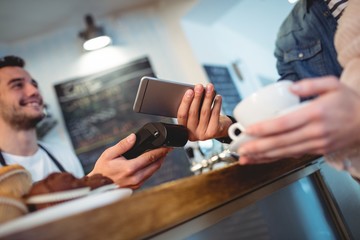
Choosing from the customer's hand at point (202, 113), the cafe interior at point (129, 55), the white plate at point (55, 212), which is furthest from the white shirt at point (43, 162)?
the white plate at point (55, 212)

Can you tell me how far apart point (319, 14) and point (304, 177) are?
0.74 meters

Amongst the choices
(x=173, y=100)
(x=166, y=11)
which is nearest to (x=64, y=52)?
(x=166, y=11)

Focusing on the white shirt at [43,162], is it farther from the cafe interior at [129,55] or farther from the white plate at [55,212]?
the white plate at [55,212]

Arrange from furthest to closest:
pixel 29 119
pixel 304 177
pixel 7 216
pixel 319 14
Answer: pixel 29 119 → pixel 319 14 → pixel 304 177 → pixel 7 216

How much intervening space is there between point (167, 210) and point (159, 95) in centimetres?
52

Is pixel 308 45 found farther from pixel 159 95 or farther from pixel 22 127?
pixel 22 127

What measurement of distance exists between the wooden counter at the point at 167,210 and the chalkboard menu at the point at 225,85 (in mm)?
2363

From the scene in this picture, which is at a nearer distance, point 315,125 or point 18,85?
point 315,125

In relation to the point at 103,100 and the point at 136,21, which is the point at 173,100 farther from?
the point at 136,21

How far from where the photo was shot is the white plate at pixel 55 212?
1.04ft

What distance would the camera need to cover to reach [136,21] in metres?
3.07

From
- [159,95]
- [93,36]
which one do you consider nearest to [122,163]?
[159,95]

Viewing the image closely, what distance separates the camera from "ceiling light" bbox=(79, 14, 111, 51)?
2713 mm

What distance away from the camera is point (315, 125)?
378 millimetres
